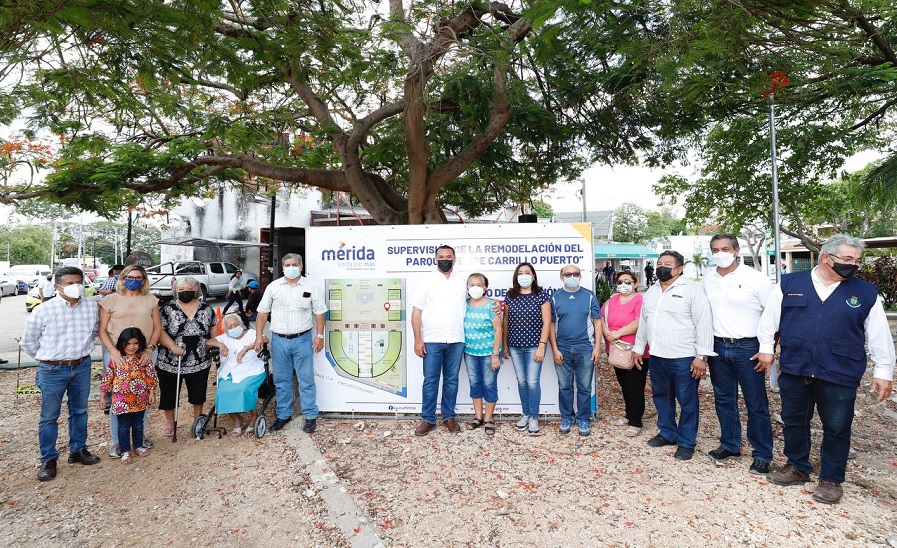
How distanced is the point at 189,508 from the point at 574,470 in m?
2.87

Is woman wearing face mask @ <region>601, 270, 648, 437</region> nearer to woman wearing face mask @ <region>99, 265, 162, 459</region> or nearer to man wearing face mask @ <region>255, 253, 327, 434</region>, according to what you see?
man wearing face mask @ <region>255, 253, 327, 434</region>

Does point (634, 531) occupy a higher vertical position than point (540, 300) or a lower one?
lower

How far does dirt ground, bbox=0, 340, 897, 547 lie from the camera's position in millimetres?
3033

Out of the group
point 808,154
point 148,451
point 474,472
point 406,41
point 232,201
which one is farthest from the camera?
point 232,201

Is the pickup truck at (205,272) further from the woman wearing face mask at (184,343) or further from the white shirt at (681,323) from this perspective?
the white shirt at (681,323)

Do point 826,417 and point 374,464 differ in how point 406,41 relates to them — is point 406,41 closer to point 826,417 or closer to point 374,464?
point 374,464

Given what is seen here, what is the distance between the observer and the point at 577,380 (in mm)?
4758

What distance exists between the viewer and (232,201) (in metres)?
21.2

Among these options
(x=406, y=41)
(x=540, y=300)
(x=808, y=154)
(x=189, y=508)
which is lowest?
(x=189, y=508)

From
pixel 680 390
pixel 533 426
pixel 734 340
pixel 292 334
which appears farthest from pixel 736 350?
pixel 292 334

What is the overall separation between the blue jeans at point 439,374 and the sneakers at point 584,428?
48.8 inches

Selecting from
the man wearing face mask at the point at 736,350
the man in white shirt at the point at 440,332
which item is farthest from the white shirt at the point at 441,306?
the man wearing face mask at the point at 736,350

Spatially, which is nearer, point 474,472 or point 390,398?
point 474,472

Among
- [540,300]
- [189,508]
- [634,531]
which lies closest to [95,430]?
[189,508]
